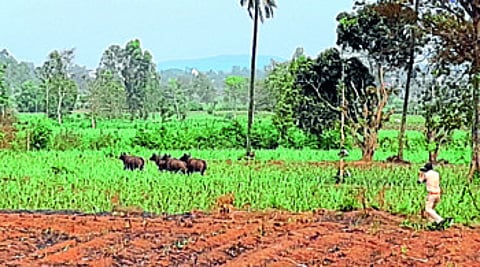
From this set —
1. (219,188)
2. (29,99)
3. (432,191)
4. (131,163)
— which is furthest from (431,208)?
(29,99)

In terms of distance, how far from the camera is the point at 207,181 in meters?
15.8

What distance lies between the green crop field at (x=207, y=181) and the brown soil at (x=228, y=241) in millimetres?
1264

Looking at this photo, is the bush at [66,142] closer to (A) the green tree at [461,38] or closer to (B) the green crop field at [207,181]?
(B) the green crop field at [207,181]

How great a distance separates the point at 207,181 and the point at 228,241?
7.13m

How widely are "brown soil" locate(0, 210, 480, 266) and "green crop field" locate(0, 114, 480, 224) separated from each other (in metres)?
1.26

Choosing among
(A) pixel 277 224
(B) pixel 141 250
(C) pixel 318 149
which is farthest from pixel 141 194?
(C) pixel 318 149

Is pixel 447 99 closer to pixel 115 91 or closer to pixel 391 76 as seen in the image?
pixel 391 76

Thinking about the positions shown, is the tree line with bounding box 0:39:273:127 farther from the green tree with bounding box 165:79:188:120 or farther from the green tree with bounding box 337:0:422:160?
the green tree with bounding box 337:0:422:160

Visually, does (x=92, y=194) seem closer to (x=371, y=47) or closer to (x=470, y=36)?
(x=470, y=36)

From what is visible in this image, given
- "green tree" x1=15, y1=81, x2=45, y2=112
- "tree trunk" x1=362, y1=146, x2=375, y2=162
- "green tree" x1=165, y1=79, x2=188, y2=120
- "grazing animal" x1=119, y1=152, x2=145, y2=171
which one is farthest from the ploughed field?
"green tree" x1=15, y1=81, x2=45, y2=112

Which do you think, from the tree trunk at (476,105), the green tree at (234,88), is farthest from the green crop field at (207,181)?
the green tree at (234,88)

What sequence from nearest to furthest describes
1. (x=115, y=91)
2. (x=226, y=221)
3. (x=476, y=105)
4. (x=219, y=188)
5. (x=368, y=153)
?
(x=226, y=221) → (x=219, y=188) → (x=476, y=105) → (x=368, y=153) → (x=115, y=91)

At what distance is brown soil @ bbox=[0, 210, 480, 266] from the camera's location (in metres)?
7.80

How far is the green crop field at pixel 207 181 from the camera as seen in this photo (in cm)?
1211
